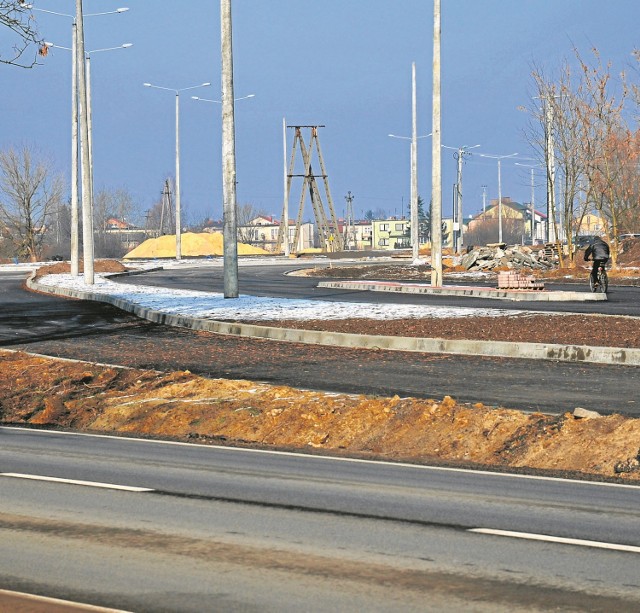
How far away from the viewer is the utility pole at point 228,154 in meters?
32.0

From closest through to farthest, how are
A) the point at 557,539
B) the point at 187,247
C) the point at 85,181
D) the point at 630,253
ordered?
the point at 557,539 → the point at 85,181 → the point at 630,253 → the point at 187,247

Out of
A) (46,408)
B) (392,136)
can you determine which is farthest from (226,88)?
(392,136)

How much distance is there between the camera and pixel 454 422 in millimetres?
13516

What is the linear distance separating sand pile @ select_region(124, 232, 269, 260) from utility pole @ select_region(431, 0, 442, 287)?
240 ft

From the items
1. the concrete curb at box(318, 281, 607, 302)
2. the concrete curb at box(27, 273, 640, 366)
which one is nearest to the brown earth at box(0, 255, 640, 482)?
the concrete curb at box(27, 273, 640, 366)

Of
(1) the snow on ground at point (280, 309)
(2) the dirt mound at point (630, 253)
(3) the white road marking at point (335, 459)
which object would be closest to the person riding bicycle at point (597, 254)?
(1) the snow on ground at point (280, 309)

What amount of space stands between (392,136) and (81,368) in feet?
226

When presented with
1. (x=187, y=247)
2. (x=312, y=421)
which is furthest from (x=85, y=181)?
(x=187, y=247)

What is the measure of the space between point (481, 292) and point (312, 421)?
950 inches

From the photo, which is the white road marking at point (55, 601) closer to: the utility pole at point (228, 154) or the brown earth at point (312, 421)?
the brown earth at point (312, 421)

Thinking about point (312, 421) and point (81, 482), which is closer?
point (81, 482)

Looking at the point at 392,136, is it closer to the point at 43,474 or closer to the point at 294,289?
the point at 294,289

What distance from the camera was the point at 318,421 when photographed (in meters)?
14.3

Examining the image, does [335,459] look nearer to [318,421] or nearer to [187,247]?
[318,421]
